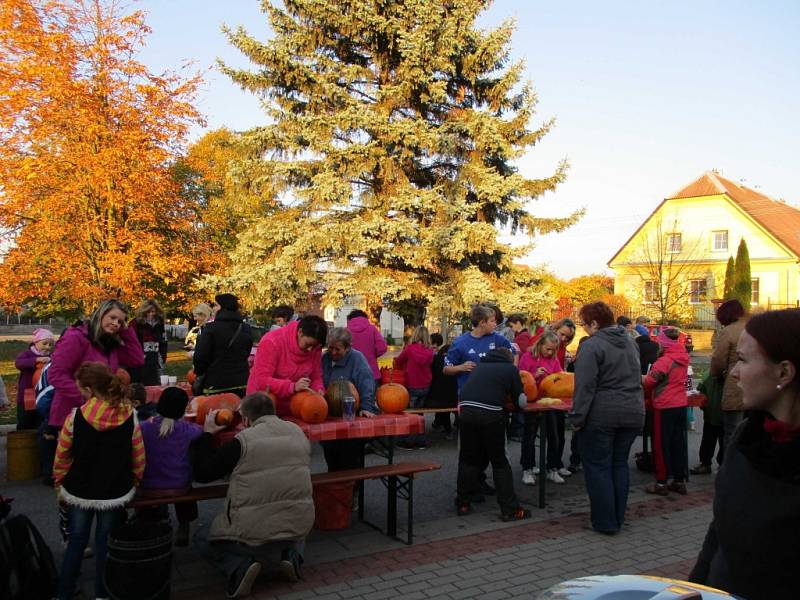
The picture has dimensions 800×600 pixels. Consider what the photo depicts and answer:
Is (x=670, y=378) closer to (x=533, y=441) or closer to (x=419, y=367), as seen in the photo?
(x=533, y=441)

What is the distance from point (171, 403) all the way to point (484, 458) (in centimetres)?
333

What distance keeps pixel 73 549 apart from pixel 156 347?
232 inches

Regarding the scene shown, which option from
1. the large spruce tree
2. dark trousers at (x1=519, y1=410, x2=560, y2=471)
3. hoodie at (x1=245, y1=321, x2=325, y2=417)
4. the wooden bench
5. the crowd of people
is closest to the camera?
the crowd of people

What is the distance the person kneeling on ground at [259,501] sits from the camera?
A: 15.7 feet

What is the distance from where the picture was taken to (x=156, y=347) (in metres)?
10.1

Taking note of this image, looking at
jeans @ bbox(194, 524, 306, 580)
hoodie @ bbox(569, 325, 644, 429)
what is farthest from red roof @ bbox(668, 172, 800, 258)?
jeans @ bbox(194, 524, 306, 580)

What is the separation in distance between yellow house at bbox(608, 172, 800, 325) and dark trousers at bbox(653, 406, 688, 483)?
3265 cm

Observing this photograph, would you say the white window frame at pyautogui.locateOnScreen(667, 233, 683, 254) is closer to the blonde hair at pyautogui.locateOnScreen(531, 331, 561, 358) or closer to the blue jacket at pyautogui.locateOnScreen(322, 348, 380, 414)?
the blonde hair at pyautogui.locateOnScreen(531, 331, 561, 358)

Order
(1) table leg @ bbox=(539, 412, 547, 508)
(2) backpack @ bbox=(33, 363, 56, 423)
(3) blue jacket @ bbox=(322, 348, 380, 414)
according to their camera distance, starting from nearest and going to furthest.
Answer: (3) blue jacket @ bbox=(322, 348, 380, 414), (1) table leg @ bbox=(539, 412, 547, 508), (2) backpack @ bbox=(33, 363, 56, 423)

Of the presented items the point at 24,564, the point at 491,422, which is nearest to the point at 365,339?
the point at 491,422

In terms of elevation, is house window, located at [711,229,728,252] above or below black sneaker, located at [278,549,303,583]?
above

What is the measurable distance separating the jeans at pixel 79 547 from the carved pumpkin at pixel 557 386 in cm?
518

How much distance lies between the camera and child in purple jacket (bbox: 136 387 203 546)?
16.6ft

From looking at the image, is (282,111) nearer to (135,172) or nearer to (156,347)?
(135,172)
